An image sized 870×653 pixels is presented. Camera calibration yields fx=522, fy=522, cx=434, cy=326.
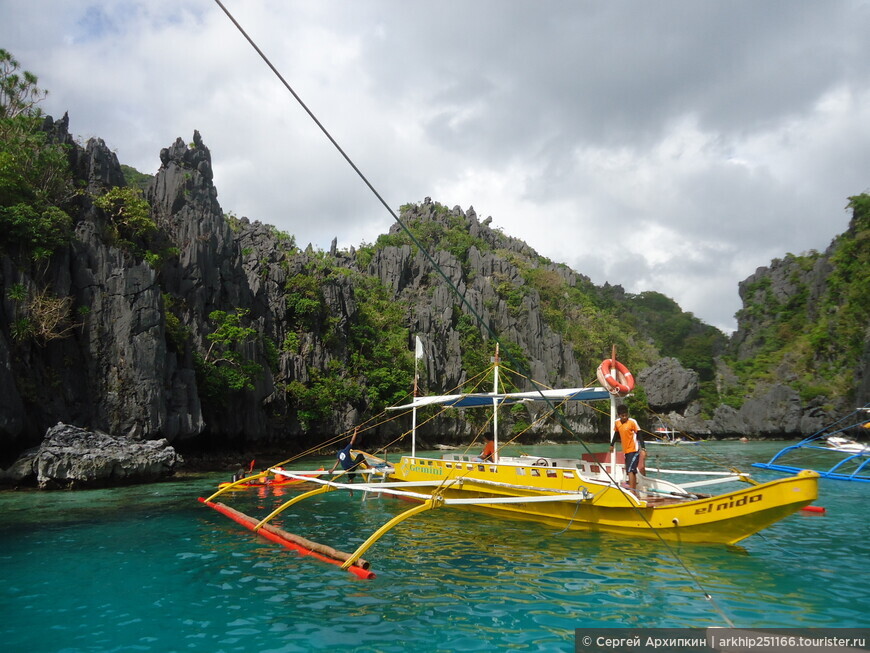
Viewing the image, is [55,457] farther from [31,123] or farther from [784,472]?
[784,472]

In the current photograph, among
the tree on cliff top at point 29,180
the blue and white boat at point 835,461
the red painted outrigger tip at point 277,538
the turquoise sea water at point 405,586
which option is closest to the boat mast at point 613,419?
the turquoise sea water at point 405,586

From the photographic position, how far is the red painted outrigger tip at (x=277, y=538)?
956 centimetres

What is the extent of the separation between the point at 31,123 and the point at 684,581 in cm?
3695

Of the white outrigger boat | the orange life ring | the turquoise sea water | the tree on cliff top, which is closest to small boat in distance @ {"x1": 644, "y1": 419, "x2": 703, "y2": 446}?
the white outrigger boat

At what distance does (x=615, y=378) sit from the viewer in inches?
529

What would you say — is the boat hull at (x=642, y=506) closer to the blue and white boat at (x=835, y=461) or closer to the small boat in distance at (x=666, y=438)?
the blue and white boat at (x=835, y=461)

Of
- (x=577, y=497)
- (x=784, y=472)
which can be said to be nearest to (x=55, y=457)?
(x=577, y=497)

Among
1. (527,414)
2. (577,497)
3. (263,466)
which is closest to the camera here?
(577,497)

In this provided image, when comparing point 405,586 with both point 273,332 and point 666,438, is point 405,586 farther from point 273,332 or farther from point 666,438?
point 666,438

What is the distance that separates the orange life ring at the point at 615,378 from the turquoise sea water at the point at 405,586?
3548mm

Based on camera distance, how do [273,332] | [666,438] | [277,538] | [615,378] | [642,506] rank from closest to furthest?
[642,506] < [277,538] < [615,378] < [273,332] < [666,438]

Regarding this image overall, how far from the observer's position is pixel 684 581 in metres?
9.23

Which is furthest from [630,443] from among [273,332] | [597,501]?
[273,332]

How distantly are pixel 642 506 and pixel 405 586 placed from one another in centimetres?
580
